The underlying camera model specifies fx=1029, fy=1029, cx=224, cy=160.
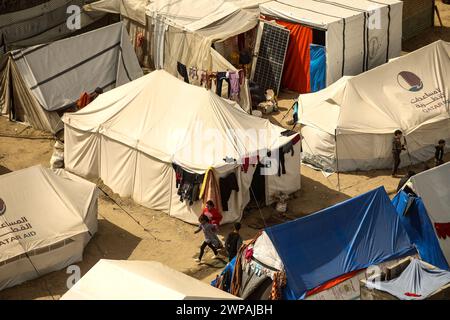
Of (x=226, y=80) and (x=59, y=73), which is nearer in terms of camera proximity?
(x=226, y=80)

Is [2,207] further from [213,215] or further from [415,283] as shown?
[415,283]

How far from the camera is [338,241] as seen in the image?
1652cm

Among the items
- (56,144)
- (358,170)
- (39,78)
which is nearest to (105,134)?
(56,144)

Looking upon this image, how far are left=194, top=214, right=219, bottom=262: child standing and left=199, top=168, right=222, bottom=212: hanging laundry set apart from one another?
0.70m

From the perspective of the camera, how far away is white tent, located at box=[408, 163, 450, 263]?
17781mm

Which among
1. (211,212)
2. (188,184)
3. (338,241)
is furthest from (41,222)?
(338,241)

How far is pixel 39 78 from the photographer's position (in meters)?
23.0

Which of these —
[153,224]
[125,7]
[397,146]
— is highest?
[125,7]

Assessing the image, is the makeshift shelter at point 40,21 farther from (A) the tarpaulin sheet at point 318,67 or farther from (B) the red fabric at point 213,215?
(B) the red fabric at point 213,215

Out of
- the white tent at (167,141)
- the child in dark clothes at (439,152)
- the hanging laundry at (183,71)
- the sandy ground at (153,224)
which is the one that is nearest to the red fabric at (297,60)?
the hanging laundry at (183,71)

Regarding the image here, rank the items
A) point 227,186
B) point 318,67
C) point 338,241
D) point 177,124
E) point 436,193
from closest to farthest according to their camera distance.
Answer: point 338,241 → point 436,193 → point 227,186 → point 177,124 → point 318,67

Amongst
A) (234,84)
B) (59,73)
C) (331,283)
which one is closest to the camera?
(331,283)

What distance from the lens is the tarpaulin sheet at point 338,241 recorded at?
1606 centimetres

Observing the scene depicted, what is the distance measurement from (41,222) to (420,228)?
6580 mm
